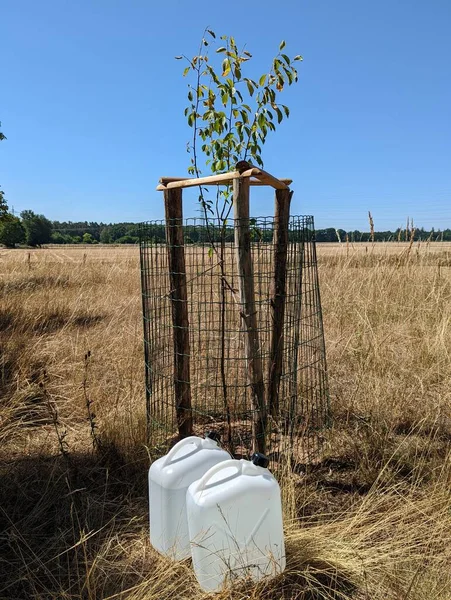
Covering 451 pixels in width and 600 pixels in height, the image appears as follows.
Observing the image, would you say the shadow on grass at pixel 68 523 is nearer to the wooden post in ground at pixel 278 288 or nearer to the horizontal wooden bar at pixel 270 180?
the wooden post in ground at pixel 278 288

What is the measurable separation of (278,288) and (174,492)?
1323 millimetres

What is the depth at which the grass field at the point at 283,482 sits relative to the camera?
181 cm

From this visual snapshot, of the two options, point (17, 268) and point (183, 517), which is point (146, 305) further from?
point (17, 268)

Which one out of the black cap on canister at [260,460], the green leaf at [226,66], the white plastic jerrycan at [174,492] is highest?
the green leaf at [226,66]

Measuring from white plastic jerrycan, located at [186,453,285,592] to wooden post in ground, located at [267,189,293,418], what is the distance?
3.41 feet

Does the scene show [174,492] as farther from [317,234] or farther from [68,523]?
[317,234]

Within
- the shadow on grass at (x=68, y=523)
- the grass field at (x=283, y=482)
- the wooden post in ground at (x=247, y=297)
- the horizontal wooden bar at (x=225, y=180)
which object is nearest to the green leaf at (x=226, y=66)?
the horizontal wooden bar at (x=225, y=180)

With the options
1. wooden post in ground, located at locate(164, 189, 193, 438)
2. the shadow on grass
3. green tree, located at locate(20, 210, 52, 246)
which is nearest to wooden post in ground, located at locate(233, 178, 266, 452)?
wooden post in ground, located at locate(164, 189, 193, 438)

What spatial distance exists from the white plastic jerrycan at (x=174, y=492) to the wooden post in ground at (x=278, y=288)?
2.81ft

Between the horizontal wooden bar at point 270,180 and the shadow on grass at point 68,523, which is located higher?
the horizontal wooden bar at point 270,180

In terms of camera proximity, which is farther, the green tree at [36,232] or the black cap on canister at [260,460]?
the green tree at [36,232]

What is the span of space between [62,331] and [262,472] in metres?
3.72

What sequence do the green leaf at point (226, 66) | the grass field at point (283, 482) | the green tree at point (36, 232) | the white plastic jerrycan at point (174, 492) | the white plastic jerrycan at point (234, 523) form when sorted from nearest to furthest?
1. the white plastic jerrycan at point (234, 523)
2. the grass field at point (283, 482)
3. the white plastic jerrycan at point (174, 492)
4. the green leaf at point (226, 66)
5. the green tree at point (36, 232)

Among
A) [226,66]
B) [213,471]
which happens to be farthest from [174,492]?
[226,66]
